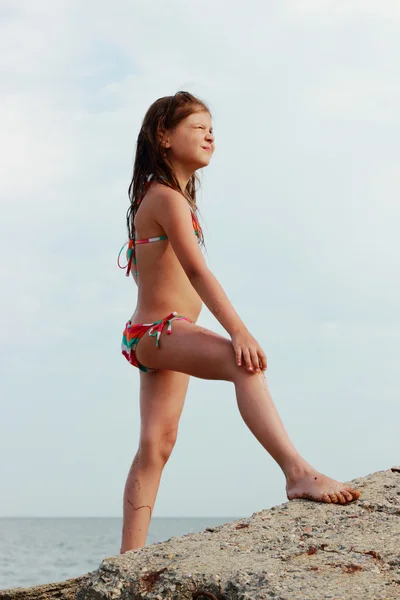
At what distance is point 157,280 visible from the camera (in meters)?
4.17

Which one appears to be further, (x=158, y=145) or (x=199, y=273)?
(x=158, y=145)

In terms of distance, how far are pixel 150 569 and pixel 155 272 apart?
162 cm

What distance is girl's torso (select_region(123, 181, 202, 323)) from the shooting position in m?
4.14

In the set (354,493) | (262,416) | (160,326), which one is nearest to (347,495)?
(354,493)

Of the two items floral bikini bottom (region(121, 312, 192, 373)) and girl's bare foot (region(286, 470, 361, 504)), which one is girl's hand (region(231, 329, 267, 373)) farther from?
girl's bare foot (region(286, 470, 361, 504))

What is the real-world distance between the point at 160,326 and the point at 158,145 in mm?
1081

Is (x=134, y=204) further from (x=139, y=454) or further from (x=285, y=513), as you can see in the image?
(x=285, y=513)

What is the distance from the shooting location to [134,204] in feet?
14.9

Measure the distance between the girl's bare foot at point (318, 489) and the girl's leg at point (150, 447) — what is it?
30.5 inches

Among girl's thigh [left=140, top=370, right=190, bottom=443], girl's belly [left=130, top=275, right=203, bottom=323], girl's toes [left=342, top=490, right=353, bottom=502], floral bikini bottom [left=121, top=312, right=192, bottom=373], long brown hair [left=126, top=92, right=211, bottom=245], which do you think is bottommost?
girl's toes [left=342, top=490, right=353, bottom=502]

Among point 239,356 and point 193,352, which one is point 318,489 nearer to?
point 239,356

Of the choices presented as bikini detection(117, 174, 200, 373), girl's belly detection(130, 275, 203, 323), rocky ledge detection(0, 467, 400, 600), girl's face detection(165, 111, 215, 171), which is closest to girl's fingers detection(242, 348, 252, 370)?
bikini detection(117, 174, 200, 373)

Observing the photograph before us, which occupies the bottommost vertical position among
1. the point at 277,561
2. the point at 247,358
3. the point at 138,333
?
the point at 277,561

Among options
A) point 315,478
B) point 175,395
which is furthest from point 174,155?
point 315,478
